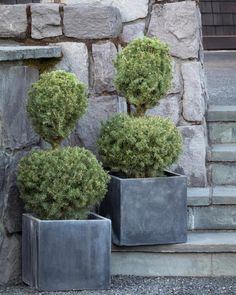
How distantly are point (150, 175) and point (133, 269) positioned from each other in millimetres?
496

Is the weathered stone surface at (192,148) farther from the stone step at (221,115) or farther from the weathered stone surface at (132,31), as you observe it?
the weathered stone surface at (132,31)

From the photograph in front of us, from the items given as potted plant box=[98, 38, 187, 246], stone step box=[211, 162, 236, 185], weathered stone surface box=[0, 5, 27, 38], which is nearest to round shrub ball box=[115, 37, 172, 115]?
potted plant box=[98, 38, 187, 246]

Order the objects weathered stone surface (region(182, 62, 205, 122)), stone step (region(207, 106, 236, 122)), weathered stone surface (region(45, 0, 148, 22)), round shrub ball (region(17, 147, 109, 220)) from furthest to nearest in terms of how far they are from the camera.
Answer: stone step (region(207, 106, 236, 122)), weathered stone surface (region(182, 62, 205, 122)), weathered stone surface (region(45, 0, 148, 22)), round shrub ball (region(17, 147, 109, 220))

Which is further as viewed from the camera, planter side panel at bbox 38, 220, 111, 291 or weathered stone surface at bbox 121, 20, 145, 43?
weathered stone surface at bbox 121, 20, 145, 43

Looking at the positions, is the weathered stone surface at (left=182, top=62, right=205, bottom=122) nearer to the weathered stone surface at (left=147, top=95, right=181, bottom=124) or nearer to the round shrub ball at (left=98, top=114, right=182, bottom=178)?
the weathered stone surface at (left=147, top=95, right=181, bottom=124)

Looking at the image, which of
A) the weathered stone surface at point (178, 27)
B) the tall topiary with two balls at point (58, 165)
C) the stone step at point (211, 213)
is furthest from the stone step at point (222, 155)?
the tall topiary with two balls at point (58, 165)

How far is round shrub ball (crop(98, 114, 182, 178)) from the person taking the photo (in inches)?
198

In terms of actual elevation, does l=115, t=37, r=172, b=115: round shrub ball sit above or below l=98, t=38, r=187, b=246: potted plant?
above

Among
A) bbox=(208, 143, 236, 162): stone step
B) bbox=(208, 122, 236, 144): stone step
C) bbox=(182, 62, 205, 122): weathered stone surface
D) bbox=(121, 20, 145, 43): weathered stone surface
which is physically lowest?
bbox=(208, 143, 236, 162): stone step

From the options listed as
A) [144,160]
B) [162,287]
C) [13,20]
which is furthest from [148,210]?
[13,20]

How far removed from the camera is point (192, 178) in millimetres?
5773

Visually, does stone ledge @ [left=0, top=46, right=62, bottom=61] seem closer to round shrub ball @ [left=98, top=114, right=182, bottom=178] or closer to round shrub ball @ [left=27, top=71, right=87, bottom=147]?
round shrub ball @ [left=27, top=71, right=87, bottom=147]

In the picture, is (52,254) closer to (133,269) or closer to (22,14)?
(133,269)

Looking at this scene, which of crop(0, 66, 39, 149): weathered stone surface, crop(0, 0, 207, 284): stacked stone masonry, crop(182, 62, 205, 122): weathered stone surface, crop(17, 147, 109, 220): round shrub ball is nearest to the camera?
crop(17, 147, 109, 220): round shrub ball
